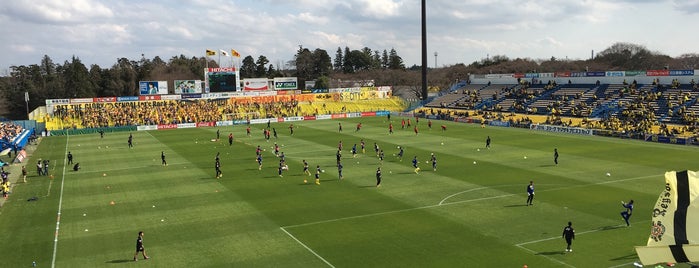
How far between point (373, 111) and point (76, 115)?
155 ft

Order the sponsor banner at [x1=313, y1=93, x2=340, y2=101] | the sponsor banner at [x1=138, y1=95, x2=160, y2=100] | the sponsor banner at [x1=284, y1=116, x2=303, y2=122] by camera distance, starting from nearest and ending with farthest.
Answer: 1. the sponsor banner at [x1=138, y1=95, x2=160, y2=100]
2. the sponsor banner at [x1=284, y1=116, x2=303, y2=122]
3. the sponsor banner at [x1=313, y1=93, x2=340, y2=101]

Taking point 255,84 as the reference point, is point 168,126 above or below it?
below

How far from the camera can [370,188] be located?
31.7 m

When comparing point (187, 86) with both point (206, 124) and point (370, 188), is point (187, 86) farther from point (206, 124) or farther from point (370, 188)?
point (370, 188)

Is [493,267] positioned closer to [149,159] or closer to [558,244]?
[558,244]

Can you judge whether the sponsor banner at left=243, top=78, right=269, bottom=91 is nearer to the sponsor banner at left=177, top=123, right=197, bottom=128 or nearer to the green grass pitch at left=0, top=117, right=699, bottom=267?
the sponsor banner at left=177, top=123, right=197, bottom=128

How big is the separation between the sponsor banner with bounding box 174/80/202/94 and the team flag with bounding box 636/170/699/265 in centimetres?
A: 8664

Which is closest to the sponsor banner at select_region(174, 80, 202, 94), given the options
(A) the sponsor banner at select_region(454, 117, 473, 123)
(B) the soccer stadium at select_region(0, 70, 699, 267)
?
(B) the soccer stadium at select_region(0, 70, 699, 267)

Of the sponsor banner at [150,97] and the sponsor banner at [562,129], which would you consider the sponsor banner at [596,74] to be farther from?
the sponsor banner at [150,97]

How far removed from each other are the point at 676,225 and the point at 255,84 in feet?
296

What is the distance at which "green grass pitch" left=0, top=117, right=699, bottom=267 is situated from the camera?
66.4 feet

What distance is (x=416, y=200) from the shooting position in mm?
28344

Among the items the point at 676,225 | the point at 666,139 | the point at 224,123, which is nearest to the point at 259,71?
the point at 224,123

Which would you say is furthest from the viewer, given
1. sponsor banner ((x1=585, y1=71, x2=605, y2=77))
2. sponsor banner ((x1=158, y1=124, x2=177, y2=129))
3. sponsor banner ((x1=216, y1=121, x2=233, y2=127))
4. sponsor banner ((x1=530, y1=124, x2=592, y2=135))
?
sponsor banner ((x1=216, y1=121, x2=233, y2=127))
